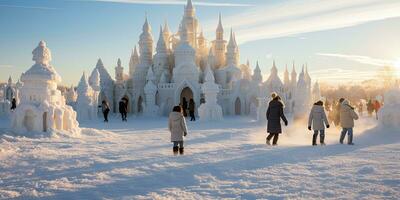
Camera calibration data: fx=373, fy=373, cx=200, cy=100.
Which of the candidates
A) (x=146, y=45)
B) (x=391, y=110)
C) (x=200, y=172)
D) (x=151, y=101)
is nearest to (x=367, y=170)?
(x=200, y=172)

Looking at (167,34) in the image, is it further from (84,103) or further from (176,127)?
(176,127)

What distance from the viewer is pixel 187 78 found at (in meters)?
39.3

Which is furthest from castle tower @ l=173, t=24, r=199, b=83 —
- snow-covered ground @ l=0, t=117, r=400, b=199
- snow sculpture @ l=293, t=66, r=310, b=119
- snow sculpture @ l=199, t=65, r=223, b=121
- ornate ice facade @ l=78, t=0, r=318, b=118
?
snow-covered ground @ l=0, t=117, r=400, b=199

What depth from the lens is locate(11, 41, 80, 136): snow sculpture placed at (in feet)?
48.1

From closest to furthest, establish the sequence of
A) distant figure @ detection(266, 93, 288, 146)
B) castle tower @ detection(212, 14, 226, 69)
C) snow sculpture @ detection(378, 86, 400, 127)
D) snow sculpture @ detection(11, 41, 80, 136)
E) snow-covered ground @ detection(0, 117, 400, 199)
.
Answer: snow-covered ground @ detection(0, 117, 400, 199), distant figure @ detection(266, 93, 288, 146), snow sculpture @ detection(11, 41, 80, 136), snow sculpture @ detection(378, 86, 400, 127), castle tower @ detection(212, 14, 226, 69)

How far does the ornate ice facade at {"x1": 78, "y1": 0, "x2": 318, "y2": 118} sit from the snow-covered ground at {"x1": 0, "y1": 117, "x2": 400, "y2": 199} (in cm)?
2097

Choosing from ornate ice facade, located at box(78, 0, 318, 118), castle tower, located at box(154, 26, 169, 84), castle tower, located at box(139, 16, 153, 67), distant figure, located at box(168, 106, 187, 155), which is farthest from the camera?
castle tower, located at box(139, 16, 153, 67)

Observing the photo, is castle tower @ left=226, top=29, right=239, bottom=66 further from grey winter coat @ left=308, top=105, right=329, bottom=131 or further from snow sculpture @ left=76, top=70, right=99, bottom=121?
Answer: grey winter coat @ left=308, top=105, right=329, bottom=131

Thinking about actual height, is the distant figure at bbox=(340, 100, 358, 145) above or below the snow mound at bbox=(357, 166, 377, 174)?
above

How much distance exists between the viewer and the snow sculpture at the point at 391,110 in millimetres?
17031

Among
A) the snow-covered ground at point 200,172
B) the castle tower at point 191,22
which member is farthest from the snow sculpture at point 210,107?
the castle tower at point 191,22

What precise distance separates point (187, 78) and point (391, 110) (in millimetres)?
24555

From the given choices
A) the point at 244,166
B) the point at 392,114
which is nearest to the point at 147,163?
the point at 244,166

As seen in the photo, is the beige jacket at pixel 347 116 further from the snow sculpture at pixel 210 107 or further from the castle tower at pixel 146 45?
the castle tower at pixel 146 45
